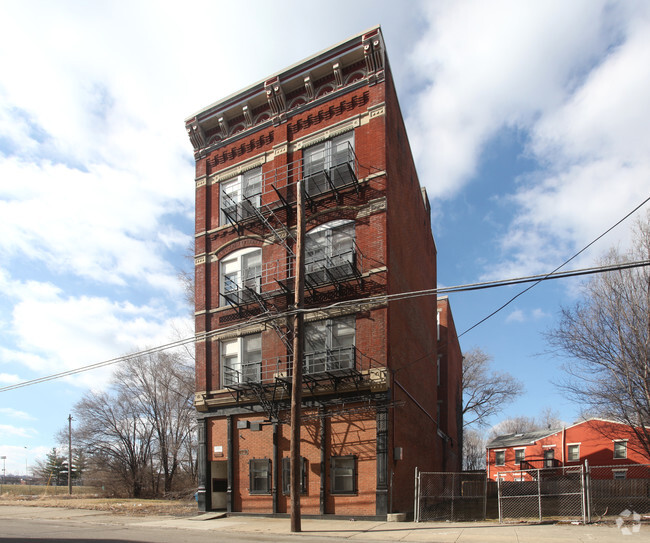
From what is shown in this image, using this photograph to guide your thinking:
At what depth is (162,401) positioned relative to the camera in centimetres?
4344

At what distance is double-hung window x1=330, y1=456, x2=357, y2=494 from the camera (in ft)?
58.9

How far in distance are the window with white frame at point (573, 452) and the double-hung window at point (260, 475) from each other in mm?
35084

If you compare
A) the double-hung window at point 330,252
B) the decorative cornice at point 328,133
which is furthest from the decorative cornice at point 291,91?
the double-hung window at point 330,252

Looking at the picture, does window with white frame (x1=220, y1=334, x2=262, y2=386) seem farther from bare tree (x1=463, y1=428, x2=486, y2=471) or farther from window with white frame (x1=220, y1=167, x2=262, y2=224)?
bare tree (x1=463, y1=428, x2=486, y2=471)

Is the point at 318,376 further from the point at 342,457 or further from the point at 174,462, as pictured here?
the point at 174,462

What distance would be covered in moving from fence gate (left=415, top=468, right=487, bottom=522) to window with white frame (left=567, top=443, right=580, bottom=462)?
694 inches

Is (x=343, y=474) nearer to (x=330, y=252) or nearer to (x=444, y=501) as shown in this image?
(x=330, y=252)

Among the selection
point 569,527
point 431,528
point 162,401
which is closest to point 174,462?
point 162,401

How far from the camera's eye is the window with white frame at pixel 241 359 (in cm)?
2139

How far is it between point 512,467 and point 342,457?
122 feet

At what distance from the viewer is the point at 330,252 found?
20422mm

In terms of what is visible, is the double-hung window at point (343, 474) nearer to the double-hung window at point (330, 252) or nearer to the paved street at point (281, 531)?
the paved street at point (281, 531)

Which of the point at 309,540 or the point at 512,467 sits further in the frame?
the point at 512,467

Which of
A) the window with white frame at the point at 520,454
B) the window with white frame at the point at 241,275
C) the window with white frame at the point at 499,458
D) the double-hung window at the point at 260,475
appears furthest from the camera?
the window with white frame at the point at 499,458
